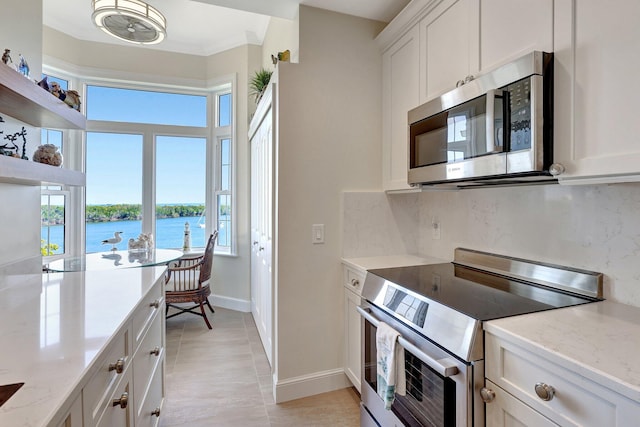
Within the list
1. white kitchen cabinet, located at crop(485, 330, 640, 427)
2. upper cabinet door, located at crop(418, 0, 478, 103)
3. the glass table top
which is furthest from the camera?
the glass table top

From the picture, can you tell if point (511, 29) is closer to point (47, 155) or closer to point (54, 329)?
point (54, 329)

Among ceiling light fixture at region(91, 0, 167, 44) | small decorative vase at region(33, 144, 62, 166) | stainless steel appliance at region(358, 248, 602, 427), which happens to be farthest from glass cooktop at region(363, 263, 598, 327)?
ceiling light fixture at region(91, 0, 167, 44)

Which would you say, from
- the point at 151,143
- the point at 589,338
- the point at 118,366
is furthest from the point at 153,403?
the point at 151,143

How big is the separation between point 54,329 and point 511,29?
76.6 inches

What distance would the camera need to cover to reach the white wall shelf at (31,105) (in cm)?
130

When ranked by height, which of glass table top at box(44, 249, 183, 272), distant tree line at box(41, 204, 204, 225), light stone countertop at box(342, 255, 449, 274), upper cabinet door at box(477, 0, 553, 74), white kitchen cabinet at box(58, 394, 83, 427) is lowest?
white kitchen cabinet at box(58, 394, 83, 427)

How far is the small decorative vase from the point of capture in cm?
166

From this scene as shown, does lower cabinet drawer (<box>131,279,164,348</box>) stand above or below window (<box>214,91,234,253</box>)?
below

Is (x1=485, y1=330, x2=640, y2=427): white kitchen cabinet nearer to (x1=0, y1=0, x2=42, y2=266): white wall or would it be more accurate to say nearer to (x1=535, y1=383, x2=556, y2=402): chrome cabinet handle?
(x1=535, y1=383, x2=556, y2=402): chrome cabinet handle

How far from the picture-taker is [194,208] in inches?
166

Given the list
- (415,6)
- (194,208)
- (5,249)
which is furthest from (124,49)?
(415,6)

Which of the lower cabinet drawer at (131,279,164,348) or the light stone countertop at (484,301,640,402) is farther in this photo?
the lower cabinet drawer at (131,279,164,348)

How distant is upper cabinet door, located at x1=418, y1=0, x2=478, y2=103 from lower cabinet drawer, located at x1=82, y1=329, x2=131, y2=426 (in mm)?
1806

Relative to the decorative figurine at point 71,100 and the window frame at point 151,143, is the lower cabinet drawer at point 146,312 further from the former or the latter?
the window frame at point 151,143
